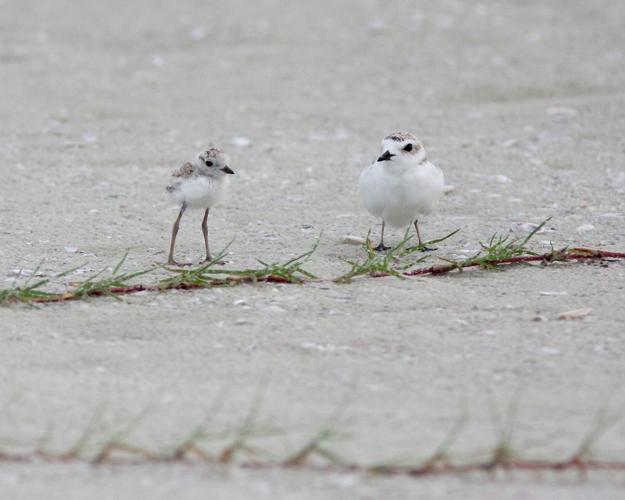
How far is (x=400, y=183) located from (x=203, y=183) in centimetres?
90

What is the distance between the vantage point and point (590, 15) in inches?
417

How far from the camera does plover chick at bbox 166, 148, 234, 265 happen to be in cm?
517

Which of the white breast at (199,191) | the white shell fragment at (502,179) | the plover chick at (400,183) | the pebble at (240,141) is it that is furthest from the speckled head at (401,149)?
the pebble at (240,141)

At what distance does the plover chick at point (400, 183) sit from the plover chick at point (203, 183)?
673mm

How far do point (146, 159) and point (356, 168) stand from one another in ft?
4.21

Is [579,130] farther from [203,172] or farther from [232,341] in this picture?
[232,341]

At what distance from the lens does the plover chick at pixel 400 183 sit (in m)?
5.32

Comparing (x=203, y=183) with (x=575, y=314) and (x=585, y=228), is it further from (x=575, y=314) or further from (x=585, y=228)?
(x=585, y=228)

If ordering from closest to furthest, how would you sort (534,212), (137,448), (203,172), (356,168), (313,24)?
(137,448), (203,172), (534,212), (356,168), (313,24)

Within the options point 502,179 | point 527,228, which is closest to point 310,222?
point 527,228

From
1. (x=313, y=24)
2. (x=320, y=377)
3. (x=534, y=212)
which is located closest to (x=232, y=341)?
(x=320, y=377)

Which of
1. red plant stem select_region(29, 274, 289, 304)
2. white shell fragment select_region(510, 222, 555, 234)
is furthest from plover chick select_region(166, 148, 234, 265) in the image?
white shell fragment select_region(510, 222, 555, 234)

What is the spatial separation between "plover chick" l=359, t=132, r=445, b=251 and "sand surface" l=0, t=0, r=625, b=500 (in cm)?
24

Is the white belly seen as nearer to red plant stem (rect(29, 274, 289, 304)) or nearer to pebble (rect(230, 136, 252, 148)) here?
red plant stem (rect(29, 274, 289, 304))
